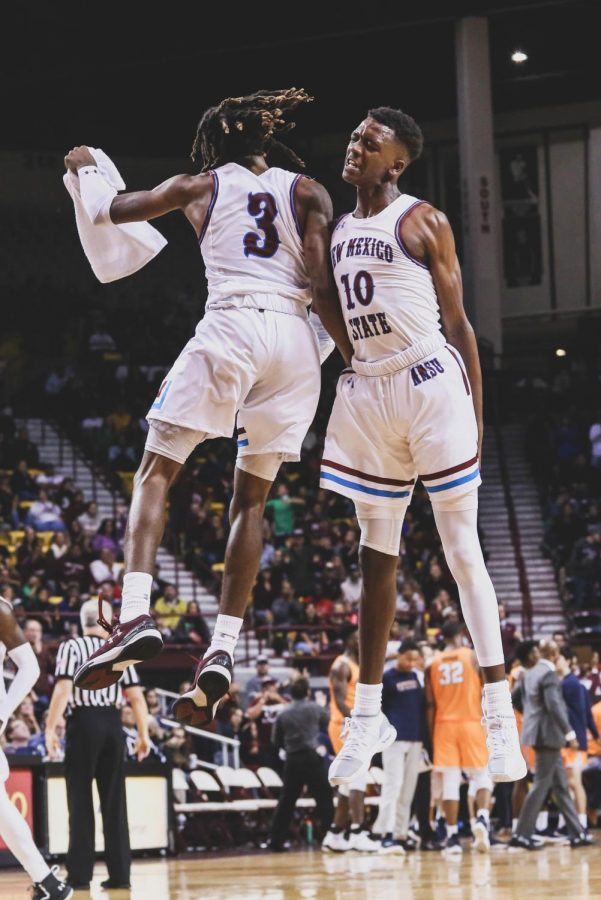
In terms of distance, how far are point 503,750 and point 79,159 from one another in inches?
120

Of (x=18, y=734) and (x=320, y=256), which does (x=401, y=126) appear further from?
(x=18, y=734)

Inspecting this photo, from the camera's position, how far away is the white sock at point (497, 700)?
5.86 meters

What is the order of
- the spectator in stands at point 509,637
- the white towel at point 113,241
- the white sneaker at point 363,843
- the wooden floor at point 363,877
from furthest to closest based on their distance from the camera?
the spectator in stands at point 509,637
the white sneaker at point 363,843
the wooden floor at point 363,877
the white towel at point 113,241

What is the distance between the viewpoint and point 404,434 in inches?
230

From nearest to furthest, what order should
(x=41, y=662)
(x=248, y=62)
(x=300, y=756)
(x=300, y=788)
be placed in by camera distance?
(x=300, y=756)
(x=300, y=788)
(x=41, y=662)
(x=248, y=62)

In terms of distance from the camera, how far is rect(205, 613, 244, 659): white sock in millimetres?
5715

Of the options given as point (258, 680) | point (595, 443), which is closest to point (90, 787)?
point (258, 680)

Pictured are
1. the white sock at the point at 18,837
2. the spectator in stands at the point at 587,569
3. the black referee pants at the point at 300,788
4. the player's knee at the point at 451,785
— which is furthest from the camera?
the spectator in stands at the point at 587,569

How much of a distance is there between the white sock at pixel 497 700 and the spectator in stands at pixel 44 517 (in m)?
15.1

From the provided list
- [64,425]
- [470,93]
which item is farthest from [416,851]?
[470,93]

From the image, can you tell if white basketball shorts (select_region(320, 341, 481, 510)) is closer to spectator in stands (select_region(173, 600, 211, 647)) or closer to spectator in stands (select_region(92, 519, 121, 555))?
spectator in stands (select_region(173, 600, 211, 647))

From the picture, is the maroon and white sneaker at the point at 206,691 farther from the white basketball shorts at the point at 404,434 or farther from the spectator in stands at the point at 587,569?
the spectator in stands at the point at 587,569

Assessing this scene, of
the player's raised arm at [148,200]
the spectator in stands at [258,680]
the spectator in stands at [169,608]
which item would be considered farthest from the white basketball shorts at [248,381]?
the spectator in stands at [169,608]

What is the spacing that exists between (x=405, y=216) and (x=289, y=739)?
9172mm
